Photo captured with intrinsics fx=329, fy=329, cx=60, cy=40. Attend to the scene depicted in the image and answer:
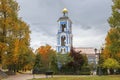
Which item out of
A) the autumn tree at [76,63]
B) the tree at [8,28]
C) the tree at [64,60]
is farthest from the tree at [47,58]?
the tree at [8,28]

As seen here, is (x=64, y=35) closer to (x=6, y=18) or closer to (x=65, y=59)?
(x=65, y=59)

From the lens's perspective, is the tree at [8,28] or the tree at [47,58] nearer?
the tree at [8,28]

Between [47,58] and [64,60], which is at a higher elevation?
[47,58]

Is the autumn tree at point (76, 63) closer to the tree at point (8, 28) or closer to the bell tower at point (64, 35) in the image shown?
the bell tower at point (64, 35)

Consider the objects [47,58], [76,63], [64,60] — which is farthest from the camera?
[47,58]

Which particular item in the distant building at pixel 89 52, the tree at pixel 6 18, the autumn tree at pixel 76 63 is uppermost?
the distant building at pixel 89 52

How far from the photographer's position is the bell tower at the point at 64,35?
346 feet

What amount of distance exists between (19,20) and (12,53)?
463 cm

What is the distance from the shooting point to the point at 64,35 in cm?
10575

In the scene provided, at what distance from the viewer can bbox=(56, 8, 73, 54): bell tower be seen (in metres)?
105

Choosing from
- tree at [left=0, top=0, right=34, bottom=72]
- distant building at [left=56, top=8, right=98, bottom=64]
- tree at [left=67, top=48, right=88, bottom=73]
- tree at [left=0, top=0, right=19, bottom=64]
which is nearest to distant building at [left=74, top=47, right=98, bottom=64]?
distant building at [left=56, top=8, right=98, bottom=64]

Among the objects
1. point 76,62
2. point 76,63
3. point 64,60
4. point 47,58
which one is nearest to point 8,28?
point 76,63

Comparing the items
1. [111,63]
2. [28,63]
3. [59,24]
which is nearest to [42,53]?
[59,24]

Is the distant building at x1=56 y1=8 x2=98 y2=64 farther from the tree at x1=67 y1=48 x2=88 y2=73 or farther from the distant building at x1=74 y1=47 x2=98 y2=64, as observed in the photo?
the distant building at x1=74 y1=47 x2=98 y2=64
